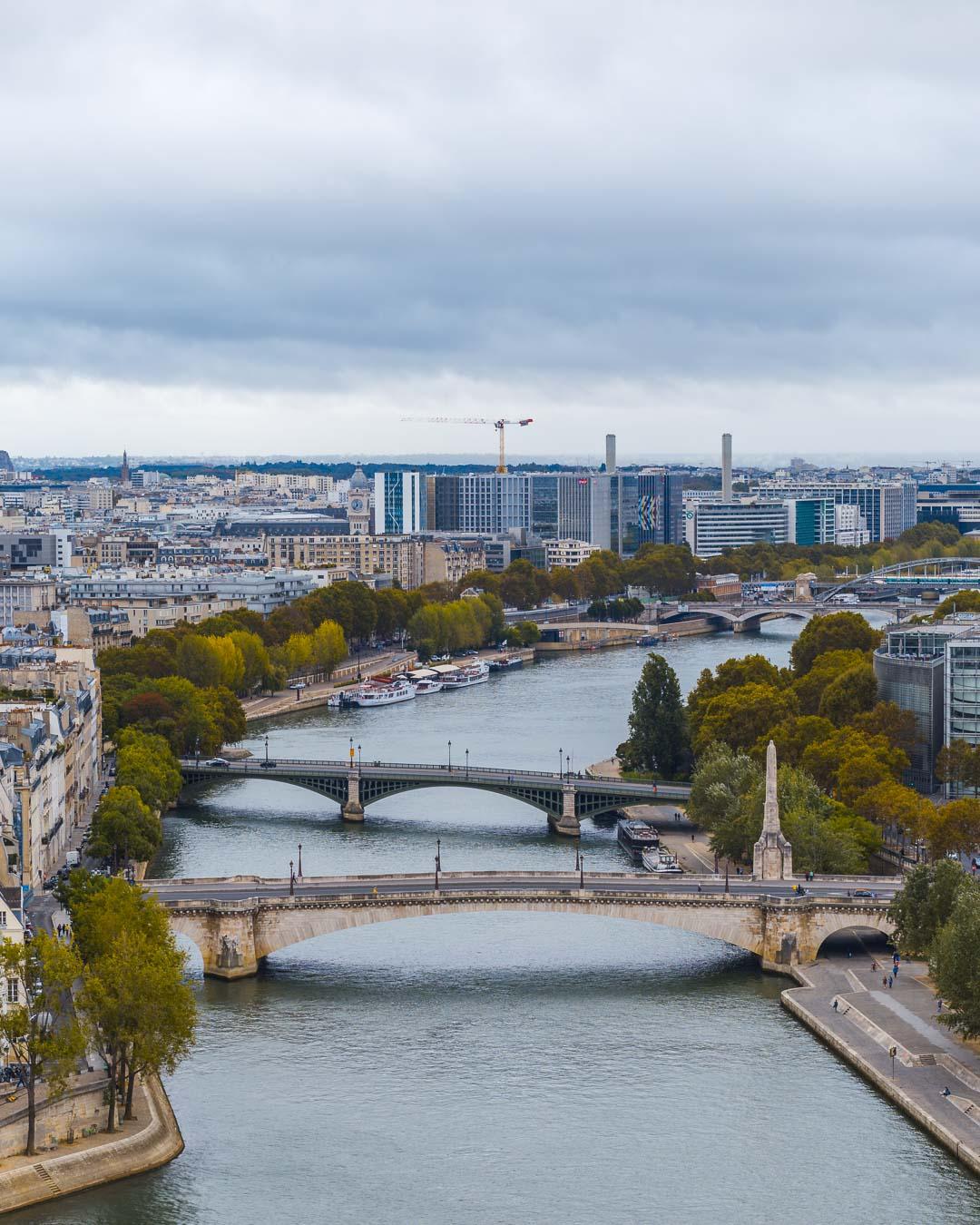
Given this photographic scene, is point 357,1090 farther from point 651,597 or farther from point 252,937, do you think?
point 651,597

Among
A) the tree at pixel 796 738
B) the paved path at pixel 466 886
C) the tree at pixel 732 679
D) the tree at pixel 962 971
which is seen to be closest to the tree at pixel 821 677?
the tree at pixel 732 679

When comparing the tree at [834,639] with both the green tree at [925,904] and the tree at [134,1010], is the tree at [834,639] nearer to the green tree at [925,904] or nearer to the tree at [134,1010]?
the green tree at [925,904]

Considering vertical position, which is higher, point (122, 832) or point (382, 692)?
point (122, 832)

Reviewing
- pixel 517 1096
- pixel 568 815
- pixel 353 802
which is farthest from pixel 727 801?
pixel 517 1096

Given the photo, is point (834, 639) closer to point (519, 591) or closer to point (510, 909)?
point (510, 909)

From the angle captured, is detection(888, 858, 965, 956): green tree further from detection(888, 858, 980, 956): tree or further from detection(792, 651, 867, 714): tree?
detection(792, 651, 867, 714): tree

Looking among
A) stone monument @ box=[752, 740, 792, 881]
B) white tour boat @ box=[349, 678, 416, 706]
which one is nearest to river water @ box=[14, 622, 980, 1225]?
stone monument @ box=[752, 740, 792, 881]

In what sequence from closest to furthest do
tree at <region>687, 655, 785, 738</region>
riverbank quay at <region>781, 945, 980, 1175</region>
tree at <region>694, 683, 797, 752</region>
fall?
riverbank quay at <region>781, 945, 980, 1175</region>
tree at <region>694, 683, 797, 752</region>
tree at <region>687, 655, 785, 738</region>
